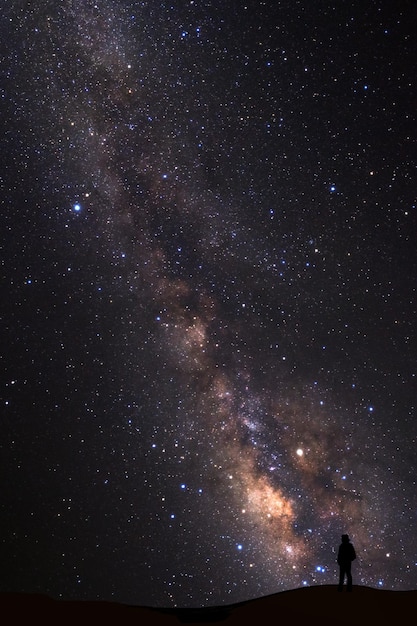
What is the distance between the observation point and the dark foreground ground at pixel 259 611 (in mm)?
10414

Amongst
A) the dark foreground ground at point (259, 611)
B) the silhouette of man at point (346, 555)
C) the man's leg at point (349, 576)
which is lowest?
the dark foreground ground at point (259, 611)

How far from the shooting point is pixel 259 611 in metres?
11.1

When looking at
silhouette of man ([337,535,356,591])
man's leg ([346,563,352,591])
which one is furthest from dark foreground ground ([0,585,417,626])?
silhouette of man ([337,535,356,591])

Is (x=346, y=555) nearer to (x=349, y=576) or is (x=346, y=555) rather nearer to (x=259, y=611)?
(x=349, y=576)

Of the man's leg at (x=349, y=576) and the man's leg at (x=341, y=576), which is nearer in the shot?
the man's leg at (x=349, y=576)

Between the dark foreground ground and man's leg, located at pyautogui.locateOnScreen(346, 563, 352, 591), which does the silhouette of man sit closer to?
man's leg, located at pyautogui.locateOnScreen(346, 563, 352, 591)

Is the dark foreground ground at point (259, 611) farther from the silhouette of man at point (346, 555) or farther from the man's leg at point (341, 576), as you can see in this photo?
the silhouette of man at point (346, 555)

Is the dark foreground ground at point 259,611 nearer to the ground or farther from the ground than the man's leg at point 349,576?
nearer to the ground

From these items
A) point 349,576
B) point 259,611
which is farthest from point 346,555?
point 259,611

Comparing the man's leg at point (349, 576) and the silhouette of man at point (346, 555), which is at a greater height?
the silhouette of man at point (346, 555)

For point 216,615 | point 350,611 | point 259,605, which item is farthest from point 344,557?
point 216,615

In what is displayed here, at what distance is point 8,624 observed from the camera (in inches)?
409

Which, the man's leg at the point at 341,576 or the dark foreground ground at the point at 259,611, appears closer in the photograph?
the dark foreground ground at the point at 259,611

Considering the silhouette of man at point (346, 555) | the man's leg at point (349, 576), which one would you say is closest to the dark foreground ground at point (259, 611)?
the man's leg at point (349, 576)
